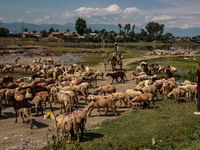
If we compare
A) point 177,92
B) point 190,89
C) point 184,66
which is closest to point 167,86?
point 177,92

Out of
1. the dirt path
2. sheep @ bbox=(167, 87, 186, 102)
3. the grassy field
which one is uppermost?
sheep @ bbox=(167, 87, 186, 102)

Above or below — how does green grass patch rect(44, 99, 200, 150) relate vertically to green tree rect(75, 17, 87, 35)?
below

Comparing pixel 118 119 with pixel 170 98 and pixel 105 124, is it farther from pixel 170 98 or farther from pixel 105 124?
pixel 170 98

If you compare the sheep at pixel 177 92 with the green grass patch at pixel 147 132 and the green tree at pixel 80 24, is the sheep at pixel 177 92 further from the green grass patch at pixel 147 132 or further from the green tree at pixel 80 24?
the green tree at pixel 80 24

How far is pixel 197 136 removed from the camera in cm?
822

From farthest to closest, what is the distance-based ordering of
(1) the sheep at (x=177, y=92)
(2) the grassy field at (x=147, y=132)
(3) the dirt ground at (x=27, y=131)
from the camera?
(1) the sheep at (x=177, y=92)
(3) the dirt ground at (x=27, y=131)
(2) the grassy field at (x=147, y=132)

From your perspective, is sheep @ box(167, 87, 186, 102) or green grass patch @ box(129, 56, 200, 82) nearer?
sheep @ box(167, 87, 186, 102)

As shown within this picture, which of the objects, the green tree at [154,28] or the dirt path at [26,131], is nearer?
the dirt path at [26,131]

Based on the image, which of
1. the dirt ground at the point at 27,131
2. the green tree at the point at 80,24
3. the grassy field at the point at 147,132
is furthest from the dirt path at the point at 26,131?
the green tree at the point at 80,24

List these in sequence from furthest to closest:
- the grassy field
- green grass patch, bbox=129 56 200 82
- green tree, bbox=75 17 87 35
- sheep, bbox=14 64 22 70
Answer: green tree, bbox=75 17 87 35
sheep, bbox=14 64 22 70
green grass patch, bbox=129 56 200 82
the grassy field

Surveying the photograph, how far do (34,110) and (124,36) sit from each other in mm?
138138

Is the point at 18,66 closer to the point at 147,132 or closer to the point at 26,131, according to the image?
the point at 26,131

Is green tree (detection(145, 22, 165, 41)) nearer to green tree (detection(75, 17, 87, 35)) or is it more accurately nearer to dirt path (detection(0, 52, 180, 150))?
green tree (detection(75, 17, 87, 35))

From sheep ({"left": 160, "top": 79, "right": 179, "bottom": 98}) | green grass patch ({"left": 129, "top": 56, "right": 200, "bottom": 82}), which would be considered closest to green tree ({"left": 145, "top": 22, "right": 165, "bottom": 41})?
green grass patch ({"left": 129, "top": 56, "right": 200, "bottom": 82})
